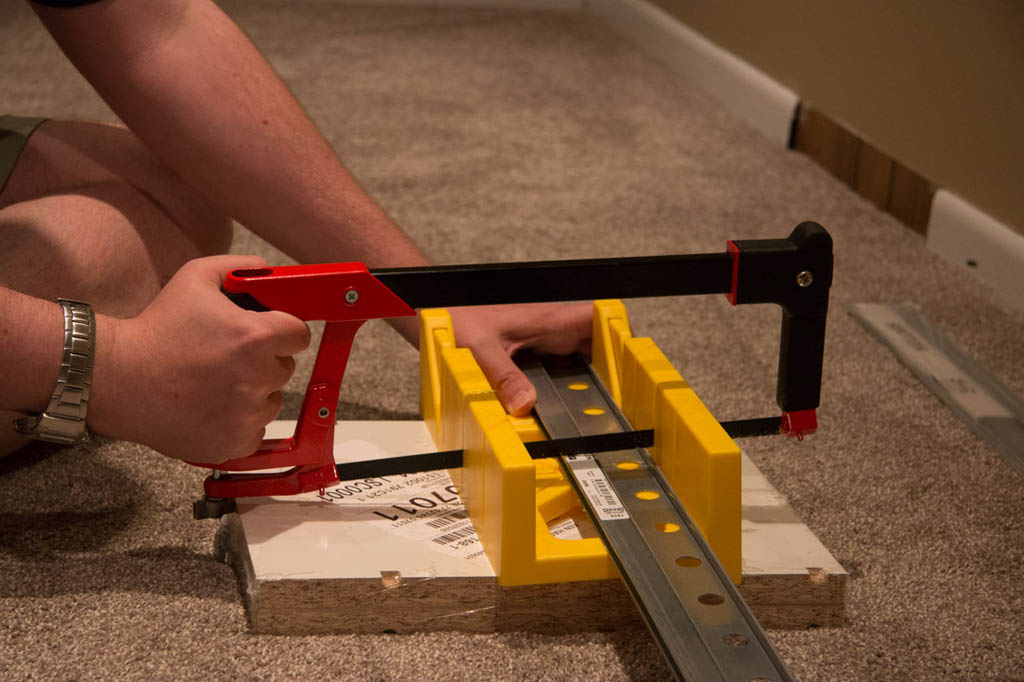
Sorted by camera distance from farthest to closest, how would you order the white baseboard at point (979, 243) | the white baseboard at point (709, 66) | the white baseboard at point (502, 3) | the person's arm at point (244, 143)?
the white baseboard at point (502, 3), the white baseboard at point (709, 66), the white baseboard at point (979, 243), the person's arm at point (244, 143)

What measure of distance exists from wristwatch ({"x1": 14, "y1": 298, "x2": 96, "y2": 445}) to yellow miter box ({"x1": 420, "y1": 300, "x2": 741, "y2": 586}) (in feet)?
1.06

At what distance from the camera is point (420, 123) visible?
2443 mm

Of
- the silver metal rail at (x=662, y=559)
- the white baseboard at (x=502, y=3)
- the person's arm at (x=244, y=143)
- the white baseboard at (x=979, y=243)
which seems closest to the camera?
the silver metal rail at (x=662, y=559)

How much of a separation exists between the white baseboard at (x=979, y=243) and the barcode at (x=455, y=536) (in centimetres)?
105

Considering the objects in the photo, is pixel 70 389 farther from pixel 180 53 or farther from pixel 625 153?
pixel 625 153

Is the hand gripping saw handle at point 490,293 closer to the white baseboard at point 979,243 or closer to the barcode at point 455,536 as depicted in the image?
the barcode at point 455,536

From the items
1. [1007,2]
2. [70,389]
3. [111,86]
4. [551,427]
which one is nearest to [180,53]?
[111,86]

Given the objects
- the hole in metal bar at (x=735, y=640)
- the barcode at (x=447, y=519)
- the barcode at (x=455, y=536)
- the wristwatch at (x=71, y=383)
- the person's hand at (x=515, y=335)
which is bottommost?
the barcode at (x=447, y=519)

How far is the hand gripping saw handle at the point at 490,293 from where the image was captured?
0.92 meters

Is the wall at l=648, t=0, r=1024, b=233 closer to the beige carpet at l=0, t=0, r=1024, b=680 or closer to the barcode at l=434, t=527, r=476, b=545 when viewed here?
the beige carpet at l=0, t=0, r=1024, b=680

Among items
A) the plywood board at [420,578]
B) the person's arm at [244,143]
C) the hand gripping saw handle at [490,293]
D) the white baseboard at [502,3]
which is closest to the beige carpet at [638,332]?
the plywood board at [420,578]

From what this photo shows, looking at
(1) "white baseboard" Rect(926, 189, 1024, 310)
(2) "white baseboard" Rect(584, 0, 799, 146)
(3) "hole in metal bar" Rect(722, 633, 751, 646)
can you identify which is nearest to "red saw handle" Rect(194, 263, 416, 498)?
(3) "hole in metal bar" Rect(722, 633, 751, 646)

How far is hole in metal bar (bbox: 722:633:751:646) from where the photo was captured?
2.82 ft

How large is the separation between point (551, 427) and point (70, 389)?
442 mm
